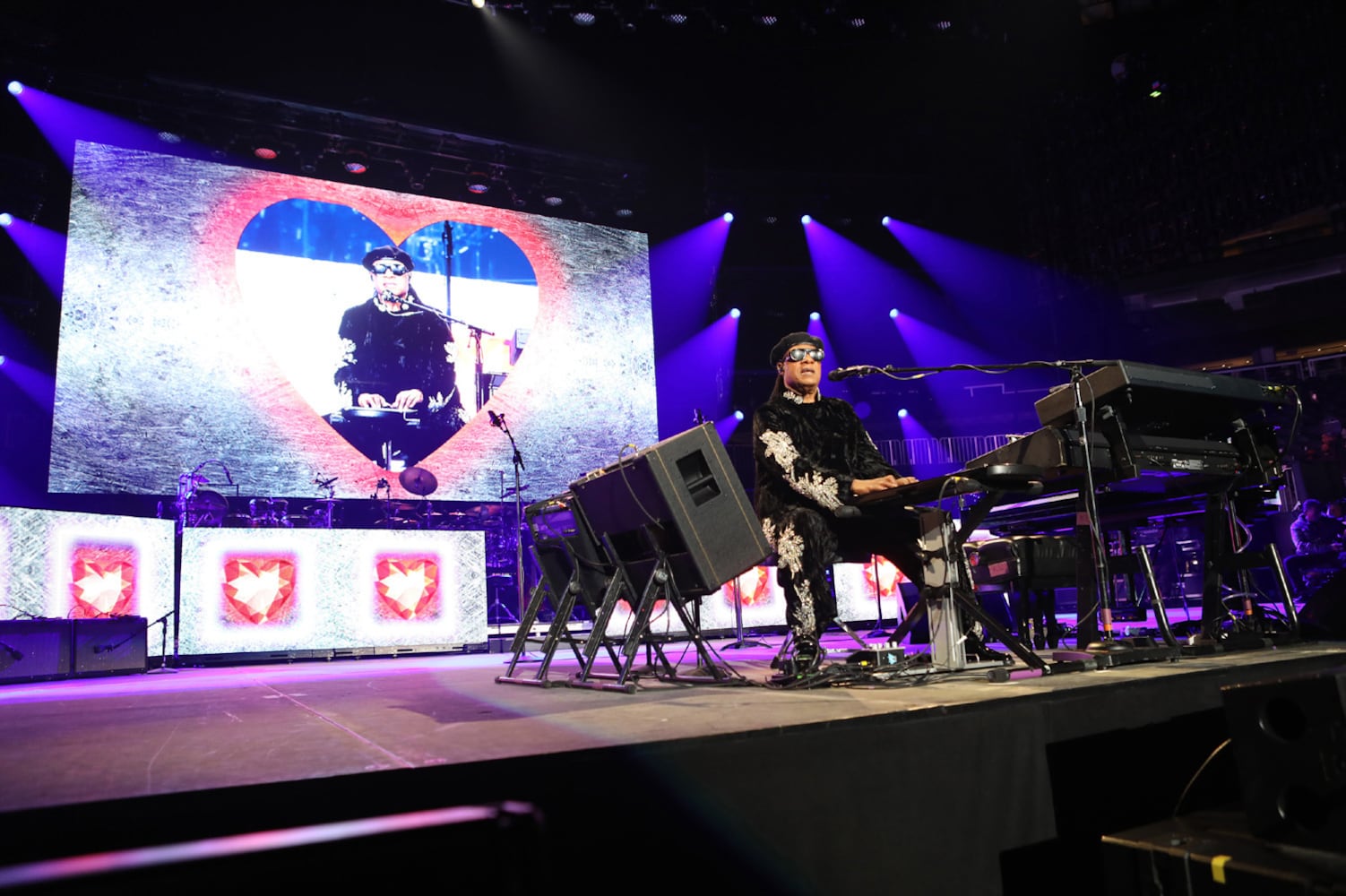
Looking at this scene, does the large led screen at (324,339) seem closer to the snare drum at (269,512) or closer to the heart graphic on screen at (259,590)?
the snare drum at (269,512)

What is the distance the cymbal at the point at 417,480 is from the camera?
993 centimetres

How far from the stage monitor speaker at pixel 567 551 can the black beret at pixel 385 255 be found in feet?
21.9

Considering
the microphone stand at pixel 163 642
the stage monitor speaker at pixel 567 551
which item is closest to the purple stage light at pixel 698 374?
the microphone stand at pixel 163 642

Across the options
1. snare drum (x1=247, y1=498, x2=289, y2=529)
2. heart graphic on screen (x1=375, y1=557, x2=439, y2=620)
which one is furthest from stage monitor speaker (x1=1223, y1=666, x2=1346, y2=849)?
snare drum (x1=247, y1=498, x2=289, y2=529)

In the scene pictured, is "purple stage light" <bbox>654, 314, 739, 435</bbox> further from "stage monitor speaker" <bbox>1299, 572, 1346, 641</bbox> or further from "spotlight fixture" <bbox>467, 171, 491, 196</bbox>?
"stage monitor speaker" <bbox>1299, 572, 1346, 641</bbox>

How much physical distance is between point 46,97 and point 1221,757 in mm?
11611

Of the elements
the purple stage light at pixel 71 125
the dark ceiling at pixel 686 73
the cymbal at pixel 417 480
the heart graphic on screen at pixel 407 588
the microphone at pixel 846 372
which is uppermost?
the dark ceiling at pixel 686 73

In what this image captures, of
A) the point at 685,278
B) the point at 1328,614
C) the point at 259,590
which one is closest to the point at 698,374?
the point at 685,278

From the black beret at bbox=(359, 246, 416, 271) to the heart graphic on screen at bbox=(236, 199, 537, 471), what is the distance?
0.01 meters

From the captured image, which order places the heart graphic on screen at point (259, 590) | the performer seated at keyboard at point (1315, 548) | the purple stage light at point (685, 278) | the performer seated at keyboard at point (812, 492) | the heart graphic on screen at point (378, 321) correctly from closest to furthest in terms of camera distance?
the performer seated at keyboard at point (812, 492) → the heart graphic on screen at point (259, 590) → the performer seated at keyboard at point (1315, 548) → the heart graphic on screen at point (378, 321) → the purple stage light at point (685, 278)

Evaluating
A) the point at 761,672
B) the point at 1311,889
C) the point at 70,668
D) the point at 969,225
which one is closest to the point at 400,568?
the point at 70,668

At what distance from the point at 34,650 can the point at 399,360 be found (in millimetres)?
4797

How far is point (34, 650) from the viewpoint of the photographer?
19.7 ft

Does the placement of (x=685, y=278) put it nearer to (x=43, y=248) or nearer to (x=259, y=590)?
(x=259, y=590)
